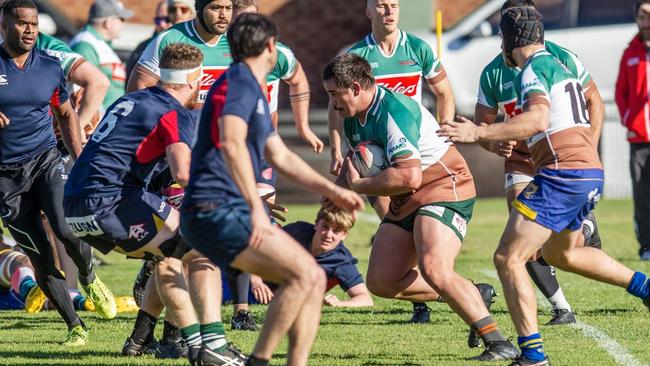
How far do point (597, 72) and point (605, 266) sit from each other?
9.61 m

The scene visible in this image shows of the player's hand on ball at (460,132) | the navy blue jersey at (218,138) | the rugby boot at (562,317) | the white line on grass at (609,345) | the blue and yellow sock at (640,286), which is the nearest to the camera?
the navy blue jersey at (218,138)

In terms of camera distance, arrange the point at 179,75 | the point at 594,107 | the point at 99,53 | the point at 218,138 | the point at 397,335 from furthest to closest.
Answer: the point at 99,53
the point at 594,107
the point at 397,335
the point at 179,75
the point at 218,138

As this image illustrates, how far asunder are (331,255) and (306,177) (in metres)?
3.45

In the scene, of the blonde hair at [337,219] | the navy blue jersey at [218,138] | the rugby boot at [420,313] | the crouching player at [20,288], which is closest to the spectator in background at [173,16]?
the crouching player at [20,288]

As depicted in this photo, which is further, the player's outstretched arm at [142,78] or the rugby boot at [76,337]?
the player's outstretched arm at [142,78]

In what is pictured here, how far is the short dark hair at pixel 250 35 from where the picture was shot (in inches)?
222

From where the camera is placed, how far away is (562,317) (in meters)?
8.20

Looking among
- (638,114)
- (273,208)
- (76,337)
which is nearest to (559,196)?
(273,208)

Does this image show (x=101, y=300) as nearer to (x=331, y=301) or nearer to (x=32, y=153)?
(x=32, y=153)

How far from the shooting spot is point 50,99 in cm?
796

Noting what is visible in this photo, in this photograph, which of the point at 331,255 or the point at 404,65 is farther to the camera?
the point at 404,65

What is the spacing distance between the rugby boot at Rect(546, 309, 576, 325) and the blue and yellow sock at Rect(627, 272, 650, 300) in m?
0.84

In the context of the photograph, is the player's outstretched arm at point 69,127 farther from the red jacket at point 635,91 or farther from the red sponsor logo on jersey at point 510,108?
the red jacket at point 635,91

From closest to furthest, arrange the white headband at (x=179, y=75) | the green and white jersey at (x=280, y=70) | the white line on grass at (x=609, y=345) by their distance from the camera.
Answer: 1. the white headband at (x=179, y=75)
2. the white line on grass at (x=609, y=345)
3. the green and white jersey at (x=280, y=70)
